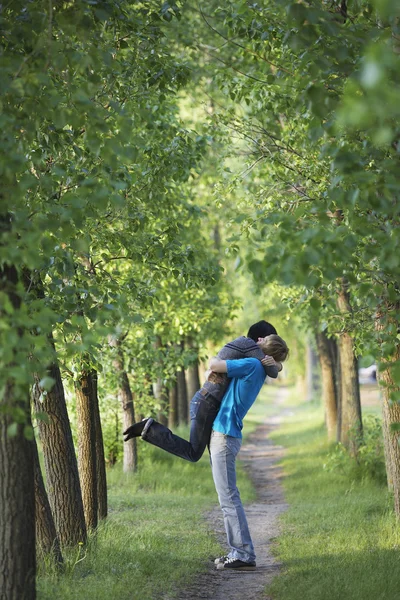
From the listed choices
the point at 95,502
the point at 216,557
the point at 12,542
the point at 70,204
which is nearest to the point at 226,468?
the point at 216,557

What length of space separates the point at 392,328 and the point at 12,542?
2.94m

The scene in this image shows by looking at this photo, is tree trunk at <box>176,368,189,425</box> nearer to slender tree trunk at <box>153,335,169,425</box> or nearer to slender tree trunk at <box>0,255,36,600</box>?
slender tree trunk at <box>153,335,169,425</box>

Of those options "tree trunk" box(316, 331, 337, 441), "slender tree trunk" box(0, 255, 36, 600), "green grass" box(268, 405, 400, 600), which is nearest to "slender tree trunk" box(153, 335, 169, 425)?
"green grass" box(268, 405, 400, 600)

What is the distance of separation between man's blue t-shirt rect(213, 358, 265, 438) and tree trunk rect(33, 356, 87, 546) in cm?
147

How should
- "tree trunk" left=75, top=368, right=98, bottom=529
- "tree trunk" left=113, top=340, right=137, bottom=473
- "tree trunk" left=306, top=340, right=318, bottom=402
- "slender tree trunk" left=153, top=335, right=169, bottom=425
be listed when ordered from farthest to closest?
"tree trunk" left=306, top=340, right=318, bottom=402
"slender tree trunk" left=153, top=335, right=169, bottom=425
"tree trunk" left=113, top=340, right=137, bottom=473
"tree trunk" left=75, top=368, right=98, bottom=529

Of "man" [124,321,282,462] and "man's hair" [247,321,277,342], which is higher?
"man's hair" [247,321,277,342]

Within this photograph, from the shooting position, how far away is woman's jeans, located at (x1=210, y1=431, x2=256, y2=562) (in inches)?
326

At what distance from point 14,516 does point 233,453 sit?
3164 millimetres

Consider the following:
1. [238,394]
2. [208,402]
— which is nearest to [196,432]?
[208,402]

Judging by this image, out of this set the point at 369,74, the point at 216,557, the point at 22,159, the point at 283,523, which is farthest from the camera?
the point at 283,523

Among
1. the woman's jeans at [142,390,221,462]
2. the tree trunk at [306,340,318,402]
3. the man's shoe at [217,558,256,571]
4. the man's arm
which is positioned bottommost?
the man's shoe at [217,558,256,571]

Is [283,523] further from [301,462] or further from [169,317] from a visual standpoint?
[301,462]

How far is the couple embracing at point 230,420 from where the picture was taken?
8289 mm

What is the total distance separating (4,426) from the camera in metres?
5.52
